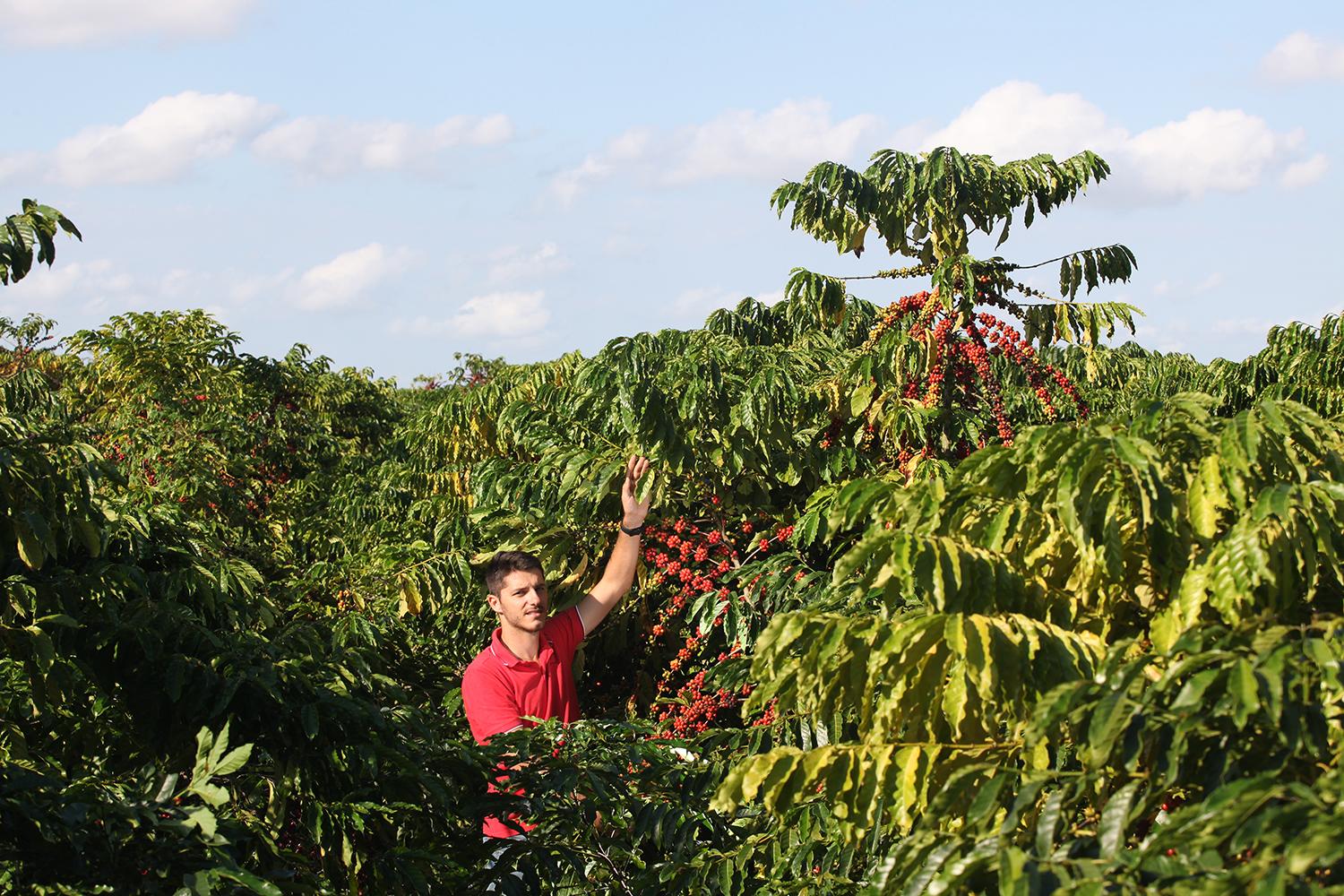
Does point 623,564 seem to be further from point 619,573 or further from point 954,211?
point 954,211

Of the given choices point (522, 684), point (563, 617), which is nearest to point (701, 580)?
point (563, 617)

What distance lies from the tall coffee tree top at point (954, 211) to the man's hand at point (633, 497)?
3.88ft

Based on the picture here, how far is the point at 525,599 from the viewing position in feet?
17.3

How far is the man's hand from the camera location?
18.3 feet

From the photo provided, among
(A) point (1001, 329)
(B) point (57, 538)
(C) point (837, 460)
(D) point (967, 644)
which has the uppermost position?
(A) point (1001, 329)

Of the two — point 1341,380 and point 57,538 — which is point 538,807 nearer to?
point 57,538

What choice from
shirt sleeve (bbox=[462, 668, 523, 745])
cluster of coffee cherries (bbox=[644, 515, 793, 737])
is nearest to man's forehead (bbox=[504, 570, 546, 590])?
shirt sleeve (bbox=[462, 668, 523, 745])

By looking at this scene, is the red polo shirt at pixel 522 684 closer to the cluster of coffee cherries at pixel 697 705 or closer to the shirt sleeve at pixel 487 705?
the shirt sleeve at pixel 487 705

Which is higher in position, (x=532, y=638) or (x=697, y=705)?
(x=532, y=638)

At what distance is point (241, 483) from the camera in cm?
1058

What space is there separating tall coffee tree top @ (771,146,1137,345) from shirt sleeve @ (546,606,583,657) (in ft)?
5.84

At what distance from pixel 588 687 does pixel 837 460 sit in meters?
2.54

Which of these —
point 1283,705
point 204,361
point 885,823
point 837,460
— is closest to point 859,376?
point 837,460

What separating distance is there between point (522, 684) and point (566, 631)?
1.30ft
